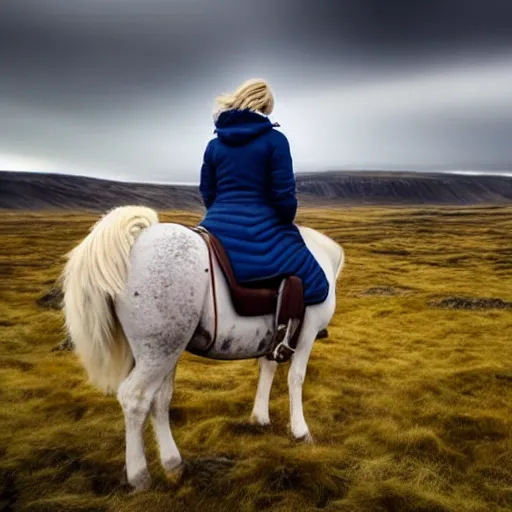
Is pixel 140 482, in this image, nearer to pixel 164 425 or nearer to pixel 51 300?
pixel 164 425

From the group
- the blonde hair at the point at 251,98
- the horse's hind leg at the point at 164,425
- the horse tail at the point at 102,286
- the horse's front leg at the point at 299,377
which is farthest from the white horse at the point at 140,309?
the blonde hair at the point at 251,98

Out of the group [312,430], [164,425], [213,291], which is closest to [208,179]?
[213,291]

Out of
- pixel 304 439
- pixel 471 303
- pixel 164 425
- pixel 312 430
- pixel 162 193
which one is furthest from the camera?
pixel 162 193

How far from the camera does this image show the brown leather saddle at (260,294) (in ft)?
10.9

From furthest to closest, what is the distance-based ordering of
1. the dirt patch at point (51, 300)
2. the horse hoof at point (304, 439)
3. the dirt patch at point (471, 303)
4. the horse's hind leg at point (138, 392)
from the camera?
1. the dirt patch at point (51, 300)
2. the dirt patch at point (471, 303)
3. the horse hoof at point (304, 439)
4. the horse's hind leg at point (138, 392)

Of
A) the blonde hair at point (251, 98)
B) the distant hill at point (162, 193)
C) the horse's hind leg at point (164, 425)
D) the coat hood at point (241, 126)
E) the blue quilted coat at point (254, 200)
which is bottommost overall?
the distant hill at point (162, 193)

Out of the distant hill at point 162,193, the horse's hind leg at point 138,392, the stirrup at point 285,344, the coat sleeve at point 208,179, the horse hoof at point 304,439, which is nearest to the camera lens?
the horse's hind leg at point 138,392

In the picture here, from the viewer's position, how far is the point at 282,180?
3.57m

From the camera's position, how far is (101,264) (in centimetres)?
308

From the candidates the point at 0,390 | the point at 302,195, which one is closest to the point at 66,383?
the point at 0,390

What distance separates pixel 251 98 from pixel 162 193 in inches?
6264

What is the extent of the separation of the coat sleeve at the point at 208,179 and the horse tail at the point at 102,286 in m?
0.74

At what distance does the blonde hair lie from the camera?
3578 mm

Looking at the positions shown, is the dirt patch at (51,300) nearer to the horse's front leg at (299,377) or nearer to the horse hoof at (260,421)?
the horse hoof at (260,421)
